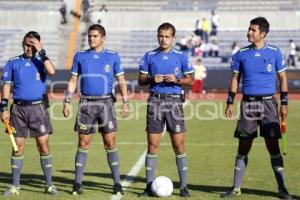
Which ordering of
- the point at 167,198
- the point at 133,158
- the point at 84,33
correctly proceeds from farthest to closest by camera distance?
1. the point at 84,33
2. the point at 133,158
3. the point at 167,198

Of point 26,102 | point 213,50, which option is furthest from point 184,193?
point 213,50

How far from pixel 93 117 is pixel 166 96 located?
1081 mm

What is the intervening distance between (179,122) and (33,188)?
7.99ft

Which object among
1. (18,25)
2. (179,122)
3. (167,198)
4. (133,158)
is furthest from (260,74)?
(18,25)

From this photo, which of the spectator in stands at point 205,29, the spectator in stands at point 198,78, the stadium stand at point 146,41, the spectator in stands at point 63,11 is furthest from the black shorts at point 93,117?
the spectator in stands at point 63,11

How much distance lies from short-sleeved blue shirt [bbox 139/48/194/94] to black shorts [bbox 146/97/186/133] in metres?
0.17

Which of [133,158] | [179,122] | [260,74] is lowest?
[133,158]

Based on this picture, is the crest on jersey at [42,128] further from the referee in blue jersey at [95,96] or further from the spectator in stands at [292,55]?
the spectator in stands at [292,55]

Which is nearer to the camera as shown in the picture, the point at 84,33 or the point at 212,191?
the point at 212,191

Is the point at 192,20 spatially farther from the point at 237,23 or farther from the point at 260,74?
the point at 260,74

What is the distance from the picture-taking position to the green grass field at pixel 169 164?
35.4 feet

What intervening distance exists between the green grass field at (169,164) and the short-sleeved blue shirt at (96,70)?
1.48 m

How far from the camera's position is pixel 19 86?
34.8 ft

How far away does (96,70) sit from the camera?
10.5 metres
